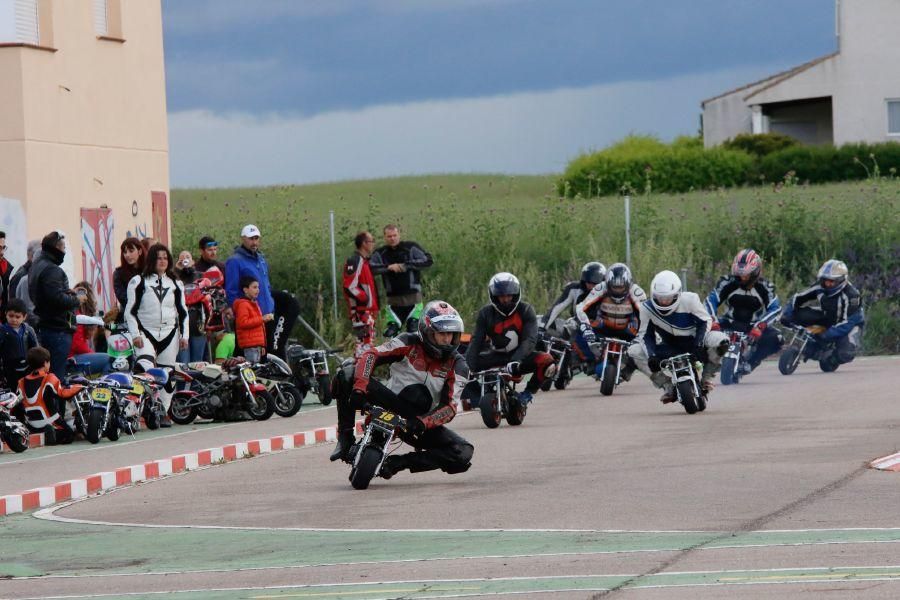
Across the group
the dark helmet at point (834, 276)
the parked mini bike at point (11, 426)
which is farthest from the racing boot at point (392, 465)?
the dark helmet at point (834, 276)

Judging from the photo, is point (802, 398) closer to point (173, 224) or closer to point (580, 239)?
point (580, 239)

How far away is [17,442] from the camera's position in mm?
18938

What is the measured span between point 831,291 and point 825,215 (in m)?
9.16

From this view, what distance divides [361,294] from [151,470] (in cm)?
972

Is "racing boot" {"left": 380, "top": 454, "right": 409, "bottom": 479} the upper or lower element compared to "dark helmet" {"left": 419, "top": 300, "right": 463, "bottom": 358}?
→ lower

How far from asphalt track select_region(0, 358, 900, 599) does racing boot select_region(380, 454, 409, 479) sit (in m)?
0.16

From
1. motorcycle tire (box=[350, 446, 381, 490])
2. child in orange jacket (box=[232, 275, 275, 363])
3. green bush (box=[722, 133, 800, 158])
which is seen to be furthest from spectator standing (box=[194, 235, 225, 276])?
green bush (box=[722, 133, 800, 158])

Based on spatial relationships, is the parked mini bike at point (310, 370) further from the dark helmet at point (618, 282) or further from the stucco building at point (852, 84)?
the stucco building at point (852, 84)

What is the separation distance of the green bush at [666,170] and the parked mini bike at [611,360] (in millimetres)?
44165

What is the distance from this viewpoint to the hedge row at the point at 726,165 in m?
66.1

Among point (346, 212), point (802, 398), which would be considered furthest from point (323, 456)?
point (346, 212)

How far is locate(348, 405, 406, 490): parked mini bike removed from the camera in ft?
48.6

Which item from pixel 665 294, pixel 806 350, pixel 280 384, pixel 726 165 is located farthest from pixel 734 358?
pixel 726 165

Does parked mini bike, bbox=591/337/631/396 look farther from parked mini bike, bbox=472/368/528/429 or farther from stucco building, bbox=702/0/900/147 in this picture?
stucco building, bbox=702/0/900/147
